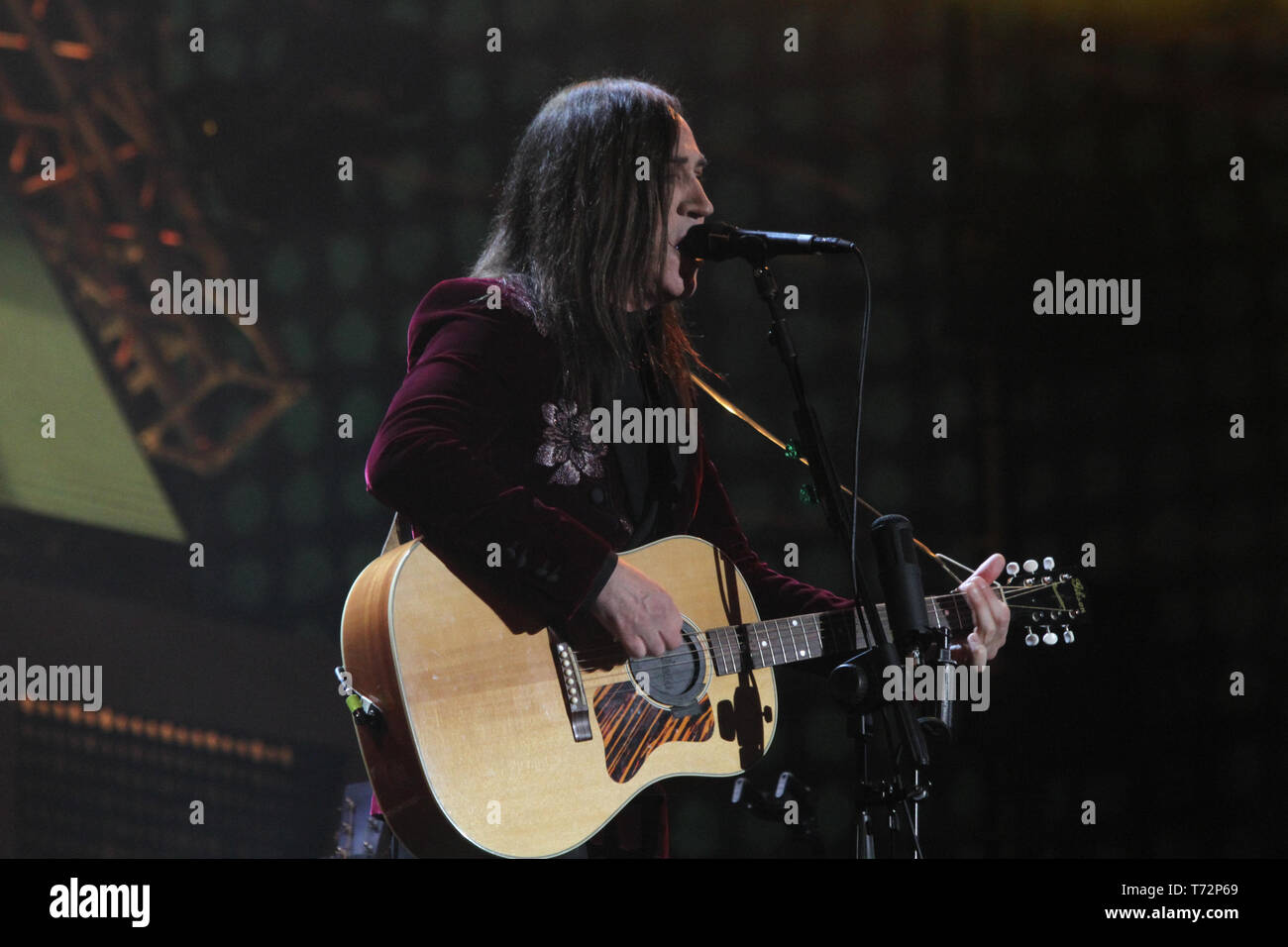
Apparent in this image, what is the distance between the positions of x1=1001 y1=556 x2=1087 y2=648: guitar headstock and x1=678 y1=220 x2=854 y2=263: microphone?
2.92 ft

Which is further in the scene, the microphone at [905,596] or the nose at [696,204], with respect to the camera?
the nose at [696,204]

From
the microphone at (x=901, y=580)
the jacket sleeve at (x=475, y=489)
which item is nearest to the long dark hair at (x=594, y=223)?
the jacket sleeve at (x=475, y=489)

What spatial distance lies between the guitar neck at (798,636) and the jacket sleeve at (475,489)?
37 cm

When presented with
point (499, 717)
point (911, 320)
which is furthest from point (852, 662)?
point (911, 320)

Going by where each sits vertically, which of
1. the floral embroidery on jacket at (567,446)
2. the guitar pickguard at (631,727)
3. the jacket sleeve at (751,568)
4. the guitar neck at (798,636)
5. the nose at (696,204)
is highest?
the nose at (696,204)

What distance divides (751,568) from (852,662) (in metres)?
0.62

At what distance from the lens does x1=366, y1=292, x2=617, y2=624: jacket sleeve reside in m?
2.15

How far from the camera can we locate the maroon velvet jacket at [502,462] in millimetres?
2152

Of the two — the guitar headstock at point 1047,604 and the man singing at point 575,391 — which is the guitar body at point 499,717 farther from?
the guitar headstock at point 1047,604

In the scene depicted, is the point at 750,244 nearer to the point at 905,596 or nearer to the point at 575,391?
the point at 575,391

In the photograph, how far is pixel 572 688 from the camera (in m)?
2.21

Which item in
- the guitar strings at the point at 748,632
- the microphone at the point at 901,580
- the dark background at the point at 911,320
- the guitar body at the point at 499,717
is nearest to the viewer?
the guitar body at the point at 499,717

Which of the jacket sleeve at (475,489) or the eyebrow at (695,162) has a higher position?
the eyebrow at (695,162)

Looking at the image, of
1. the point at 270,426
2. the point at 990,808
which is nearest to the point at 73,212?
the point at 270,426
